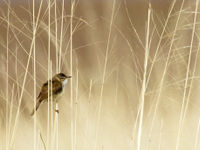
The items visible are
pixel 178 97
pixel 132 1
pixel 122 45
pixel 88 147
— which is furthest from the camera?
pixel 132 1

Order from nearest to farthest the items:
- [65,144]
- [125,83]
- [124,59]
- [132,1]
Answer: [65,144]
[125,83]
[124,59]
[132,1]

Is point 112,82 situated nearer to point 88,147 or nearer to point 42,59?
point 42,59

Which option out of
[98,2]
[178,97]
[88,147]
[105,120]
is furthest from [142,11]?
[88,147]

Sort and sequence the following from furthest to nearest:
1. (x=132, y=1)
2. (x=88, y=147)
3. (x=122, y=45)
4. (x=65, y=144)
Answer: (x=132, y=1) < (x=122, y=45) < (x=65, y=144) < (x=88, y=147)

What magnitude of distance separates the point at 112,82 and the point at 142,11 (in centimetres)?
231

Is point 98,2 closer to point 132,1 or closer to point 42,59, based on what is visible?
point 132,1

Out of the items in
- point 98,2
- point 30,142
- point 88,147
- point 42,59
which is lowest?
point 30,142

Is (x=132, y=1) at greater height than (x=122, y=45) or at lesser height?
greater

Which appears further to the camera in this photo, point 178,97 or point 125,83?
point 125,83

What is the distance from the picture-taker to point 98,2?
196 inches

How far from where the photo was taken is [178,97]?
261 centimetres

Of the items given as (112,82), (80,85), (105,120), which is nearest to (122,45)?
(112,82)

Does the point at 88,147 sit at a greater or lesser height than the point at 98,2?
lesser

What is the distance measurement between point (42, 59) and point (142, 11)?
2.59 meters
